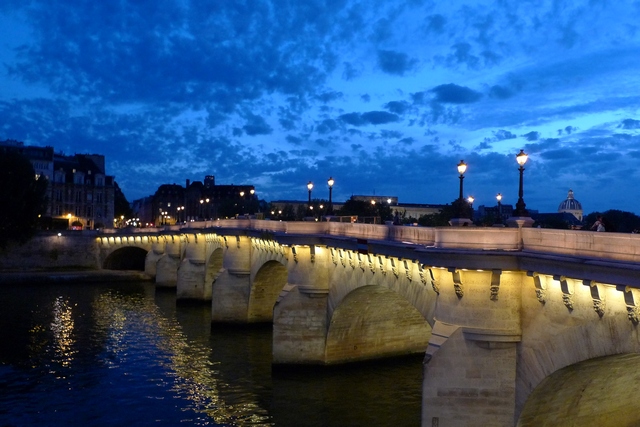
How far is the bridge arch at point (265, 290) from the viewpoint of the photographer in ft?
143

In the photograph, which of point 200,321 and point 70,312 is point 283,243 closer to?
point 200,321

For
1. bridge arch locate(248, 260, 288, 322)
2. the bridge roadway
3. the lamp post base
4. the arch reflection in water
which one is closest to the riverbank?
the arch reflection in water

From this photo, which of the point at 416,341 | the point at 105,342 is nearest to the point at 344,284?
the point at 416,341

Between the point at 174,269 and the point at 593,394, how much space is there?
56929mm

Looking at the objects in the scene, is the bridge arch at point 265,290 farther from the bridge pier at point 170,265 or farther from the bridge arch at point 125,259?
the bridge arch at point 125,259

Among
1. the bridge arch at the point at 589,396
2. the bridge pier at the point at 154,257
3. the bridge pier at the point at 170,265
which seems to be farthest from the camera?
the bridge pier at the point at 154,257

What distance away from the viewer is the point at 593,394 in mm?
17281

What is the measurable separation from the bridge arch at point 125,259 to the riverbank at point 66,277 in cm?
906

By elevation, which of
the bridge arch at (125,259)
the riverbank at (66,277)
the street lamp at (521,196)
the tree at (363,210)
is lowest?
the riverbank at (66,277)

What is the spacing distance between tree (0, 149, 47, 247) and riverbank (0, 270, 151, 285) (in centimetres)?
514

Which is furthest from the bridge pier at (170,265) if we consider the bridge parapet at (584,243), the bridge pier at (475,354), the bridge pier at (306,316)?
the bridge parapet at (584,243)

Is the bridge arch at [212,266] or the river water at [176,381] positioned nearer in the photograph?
the river water at [176,381]

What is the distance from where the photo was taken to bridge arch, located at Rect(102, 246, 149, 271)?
86325 millimetres

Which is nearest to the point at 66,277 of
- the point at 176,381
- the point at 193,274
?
the point at 193,274
